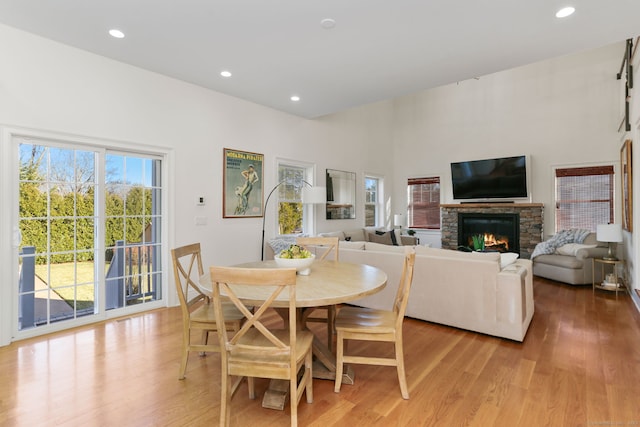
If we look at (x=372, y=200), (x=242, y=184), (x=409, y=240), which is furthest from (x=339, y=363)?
(x=372, y=200)

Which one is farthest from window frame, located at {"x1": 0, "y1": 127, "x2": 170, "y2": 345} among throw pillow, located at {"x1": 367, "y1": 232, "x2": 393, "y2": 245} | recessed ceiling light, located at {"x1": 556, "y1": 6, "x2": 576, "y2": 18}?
recessed ceiling light, located at {"x1": 556, "y1": 6, "x2": 576, "y2": 18}

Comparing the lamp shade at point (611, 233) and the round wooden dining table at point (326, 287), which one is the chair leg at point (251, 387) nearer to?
the round wooden dining table at point (326, 287)

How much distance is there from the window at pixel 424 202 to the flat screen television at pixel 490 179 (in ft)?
1.97

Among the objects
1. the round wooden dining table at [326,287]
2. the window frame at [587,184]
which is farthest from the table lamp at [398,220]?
the round wooden dining table at [326,287]

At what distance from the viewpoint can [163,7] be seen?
8.63 ft

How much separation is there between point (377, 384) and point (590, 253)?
4.87m

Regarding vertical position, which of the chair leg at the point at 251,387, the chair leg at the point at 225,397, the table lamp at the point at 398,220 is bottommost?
the chair leg at the point at 251,387

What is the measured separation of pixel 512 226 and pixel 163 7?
707 cm

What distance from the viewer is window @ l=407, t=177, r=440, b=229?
8.21 m

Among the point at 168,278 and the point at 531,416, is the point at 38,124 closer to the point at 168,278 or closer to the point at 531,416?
the point at 168,278

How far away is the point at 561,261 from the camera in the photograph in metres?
5.29

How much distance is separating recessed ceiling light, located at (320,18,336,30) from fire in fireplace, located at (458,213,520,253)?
5699 mm

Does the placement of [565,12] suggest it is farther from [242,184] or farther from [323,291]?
[242,184]

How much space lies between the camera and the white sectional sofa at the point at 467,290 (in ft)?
9.95
